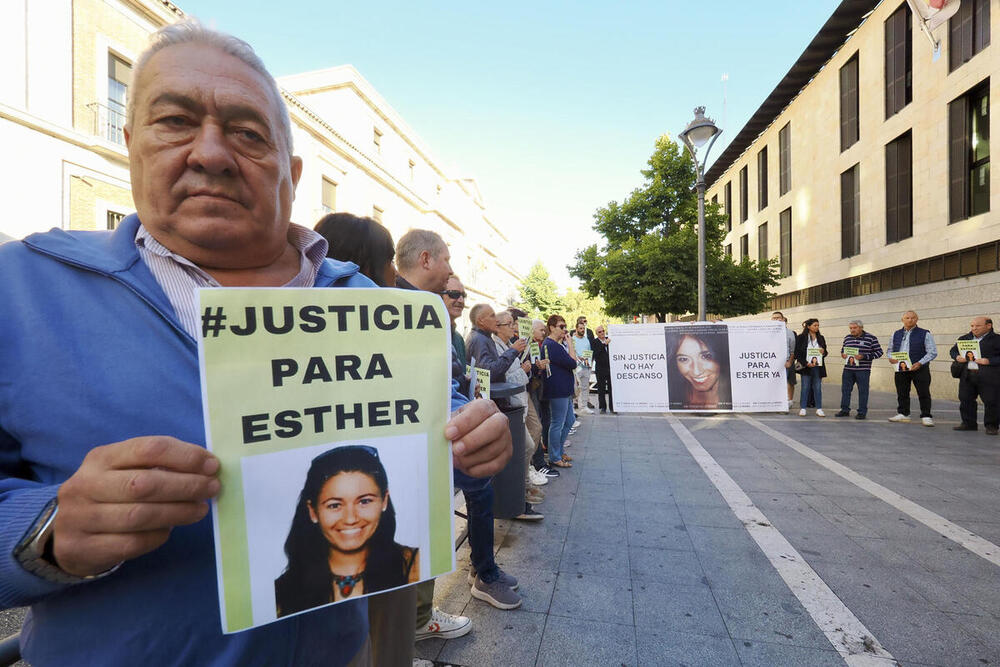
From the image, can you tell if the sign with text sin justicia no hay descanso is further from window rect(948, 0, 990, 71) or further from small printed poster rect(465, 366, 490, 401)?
window rect(948, 0, 990, 71)

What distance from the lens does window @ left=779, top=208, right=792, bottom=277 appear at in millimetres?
22031

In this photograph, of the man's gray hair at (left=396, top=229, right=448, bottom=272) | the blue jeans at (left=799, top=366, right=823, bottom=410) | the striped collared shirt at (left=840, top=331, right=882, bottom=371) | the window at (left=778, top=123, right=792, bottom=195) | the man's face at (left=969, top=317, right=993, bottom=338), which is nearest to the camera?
the man's gray hair at (left=396, top=229, right=448, bottom=272)

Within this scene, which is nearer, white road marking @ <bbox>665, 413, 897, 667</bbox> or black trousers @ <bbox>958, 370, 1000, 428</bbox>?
white road marking @ <bbox>665, 413, 897, 667</bbox>

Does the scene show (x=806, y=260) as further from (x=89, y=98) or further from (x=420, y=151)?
(x=89, y=98)

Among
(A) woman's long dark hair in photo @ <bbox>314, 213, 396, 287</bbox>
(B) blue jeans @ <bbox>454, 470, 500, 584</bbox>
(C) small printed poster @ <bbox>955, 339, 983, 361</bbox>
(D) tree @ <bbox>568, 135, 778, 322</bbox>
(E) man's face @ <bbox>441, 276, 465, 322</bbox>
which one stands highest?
(D) tree @ <bbox>568, 135, 778, 322</bbox>

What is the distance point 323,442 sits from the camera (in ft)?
2.70

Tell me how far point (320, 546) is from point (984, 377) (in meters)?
10.4

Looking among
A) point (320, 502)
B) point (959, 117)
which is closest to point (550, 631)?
point (320, 502)

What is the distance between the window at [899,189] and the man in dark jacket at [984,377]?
312 inches

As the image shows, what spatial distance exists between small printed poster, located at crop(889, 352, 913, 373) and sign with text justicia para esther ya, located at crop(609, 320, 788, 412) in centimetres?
200

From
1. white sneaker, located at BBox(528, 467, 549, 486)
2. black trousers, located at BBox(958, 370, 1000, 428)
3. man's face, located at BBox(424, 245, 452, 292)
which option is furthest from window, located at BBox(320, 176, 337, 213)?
black trousers, located at BBox(958, 370, 1000, 428)

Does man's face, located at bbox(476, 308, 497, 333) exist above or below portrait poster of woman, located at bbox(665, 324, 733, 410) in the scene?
above

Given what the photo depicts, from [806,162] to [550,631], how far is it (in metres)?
23.3

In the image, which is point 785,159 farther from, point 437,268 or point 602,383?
point 437,268
